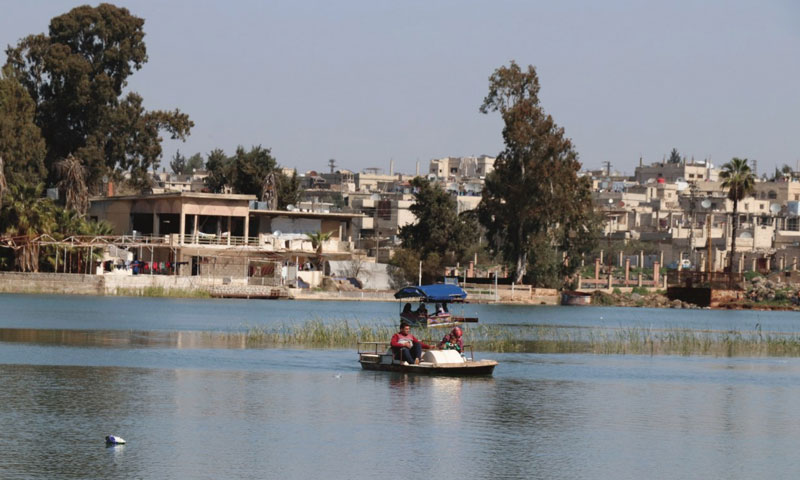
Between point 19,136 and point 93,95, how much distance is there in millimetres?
10199

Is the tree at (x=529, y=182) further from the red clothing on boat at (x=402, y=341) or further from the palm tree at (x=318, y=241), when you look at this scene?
the red clothing on boat at (x=402, y=341)

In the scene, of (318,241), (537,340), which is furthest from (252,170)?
(537,340)

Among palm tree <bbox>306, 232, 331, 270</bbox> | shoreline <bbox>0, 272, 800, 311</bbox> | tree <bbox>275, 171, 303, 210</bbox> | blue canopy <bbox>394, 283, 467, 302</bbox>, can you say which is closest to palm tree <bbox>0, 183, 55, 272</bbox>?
shoreline <bbox>0, 272, 800, 311</bbox>

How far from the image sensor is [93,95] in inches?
4213

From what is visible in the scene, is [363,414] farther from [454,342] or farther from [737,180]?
[737,180]

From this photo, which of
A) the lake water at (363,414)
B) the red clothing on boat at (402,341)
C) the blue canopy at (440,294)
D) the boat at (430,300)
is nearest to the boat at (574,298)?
the boat at (430,300)

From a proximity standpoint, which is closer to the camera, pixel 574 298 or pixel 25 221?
pixel 25 221

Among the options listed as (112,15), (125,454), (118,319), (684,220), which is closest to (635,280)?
(684,220)

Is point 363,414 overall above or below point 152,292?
below

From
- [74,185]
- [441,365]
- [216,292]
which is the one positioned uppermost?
[74,185]

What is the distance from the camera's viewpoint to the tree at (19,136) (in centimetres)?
9650

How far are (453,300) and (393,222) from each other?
9215 cm

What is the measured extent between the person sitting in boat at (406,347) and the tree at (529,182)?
209ft

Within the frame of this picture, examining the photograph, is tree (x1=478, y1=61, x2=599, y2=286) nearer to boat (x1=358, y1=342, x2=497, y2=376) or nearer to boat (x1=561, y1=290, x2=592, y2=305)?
boat (x1=561, y1=290, x2=592, y2=305)
